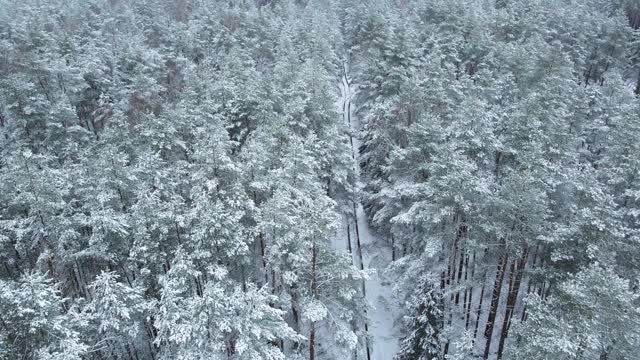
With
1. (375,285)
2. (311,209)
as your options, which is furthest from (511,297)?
(311,209)

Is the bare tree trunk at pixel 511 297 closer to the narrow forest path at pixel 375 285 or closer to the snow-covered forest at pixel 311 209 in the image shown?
the snow-covered forest at pixel 311 209

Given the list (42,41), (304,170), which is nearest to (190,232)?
(304,170)

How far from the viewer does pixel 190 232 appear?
861 inches

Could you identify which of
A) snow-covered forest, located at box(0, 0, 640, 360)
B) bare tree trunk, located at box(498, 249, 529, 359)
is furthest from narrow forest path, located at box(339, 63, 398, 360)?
bare tree trunk, located at box(498, 249, 529, 359)

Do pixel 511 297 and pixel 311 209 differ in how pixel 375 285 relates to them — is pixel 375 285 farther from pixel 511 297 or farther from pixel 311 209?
pixel 311 209

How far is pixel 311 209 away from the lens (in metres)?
19.3

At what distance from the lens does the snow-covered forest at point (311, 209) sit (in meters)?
17.9

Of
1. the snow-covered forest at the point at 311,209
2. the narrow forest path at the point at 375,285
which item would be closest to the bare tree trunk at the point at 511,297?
the snow-covered forest at the point at 311,209

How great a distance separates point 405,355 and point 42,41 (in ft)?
140

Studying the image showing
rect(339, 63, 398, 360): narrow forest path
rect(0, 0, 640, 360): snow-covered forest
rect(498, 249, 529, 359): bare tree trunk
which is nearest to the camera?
rect(0, 0, 640, 360): snow-covered forest

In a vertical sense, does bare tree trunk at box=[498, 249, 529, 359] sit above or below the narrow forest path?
above

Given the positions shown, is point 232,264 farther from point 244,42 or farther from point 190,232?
point 244,42

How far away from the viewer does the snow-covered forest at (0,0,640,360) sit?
17.9 meters

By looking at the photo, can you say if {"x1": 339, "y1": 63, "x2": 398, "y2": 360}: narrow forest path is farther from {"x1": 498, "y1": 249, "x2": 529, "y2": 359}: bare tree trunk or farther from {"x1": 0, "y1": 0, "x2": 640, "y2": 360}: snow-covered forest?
{"x1": 498, "y1": 249, "x2": 529, "y2": 359}: bare tree trunk
